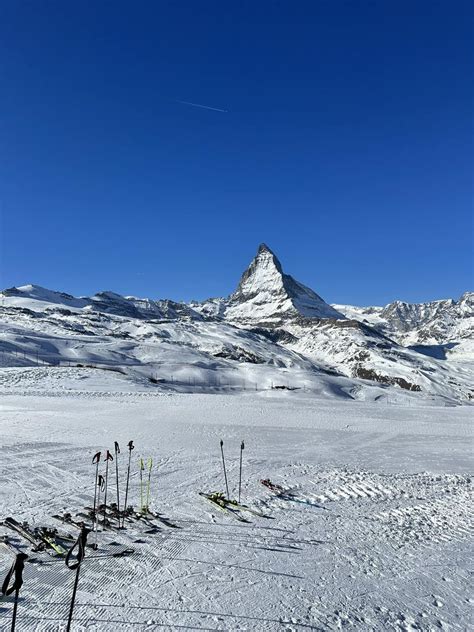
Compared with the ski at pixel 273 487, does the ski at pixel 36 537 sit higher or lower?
higher

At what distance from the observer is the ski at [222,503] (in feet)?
43.6

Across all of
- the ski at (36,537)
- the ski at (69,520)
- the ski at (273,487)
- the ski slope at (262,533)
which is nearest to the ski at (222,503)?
the ski slope at (262,533)

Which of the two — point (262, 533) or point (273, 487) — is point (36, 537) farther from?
point (273, 487)

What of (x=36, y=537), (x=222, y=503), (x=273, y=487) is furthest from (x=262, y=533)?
(x=36, y=537)

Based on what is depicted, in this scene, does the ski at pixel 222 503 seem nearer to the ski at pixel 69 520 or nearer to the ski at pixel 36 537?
the ski at pixel 69 520

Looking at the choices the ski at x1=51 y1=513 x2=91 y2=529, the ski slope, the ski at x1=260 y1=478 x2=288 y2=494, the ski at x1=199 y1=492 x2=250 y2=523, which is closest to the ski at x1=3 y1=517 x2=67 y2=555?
the ski slope

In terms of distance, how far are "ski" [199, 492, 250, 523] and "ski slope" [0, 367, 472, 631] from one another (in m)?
0.30

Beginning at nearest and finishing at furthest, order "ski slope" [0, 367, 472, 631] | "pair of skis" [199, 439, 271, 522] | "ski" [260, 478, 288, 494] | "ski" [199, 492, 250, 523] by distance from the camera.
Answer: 1. "ski slope" [0, 367, 472, 631]
2. "ski" [199, 492, 250, 523]
3. "pair of skis" [199, 439, 271, 522]
4. "ski" [260, 478, 288, 494]

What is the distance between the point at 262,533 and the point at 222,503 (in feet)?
7.99

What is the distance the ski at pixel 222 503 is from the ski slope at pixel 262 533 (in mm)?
304

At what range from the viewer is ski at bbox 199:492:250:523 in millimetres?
13279

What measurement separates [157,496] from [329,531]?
6.03 metres

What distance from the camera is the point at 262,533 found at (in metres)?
12.2

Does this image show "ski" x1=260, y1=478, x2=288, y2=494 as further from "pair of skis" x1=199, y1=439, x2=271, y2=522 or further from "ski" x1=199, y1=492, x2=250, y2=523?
"ski" x1=199, y1=492, x2=250, y2=523
